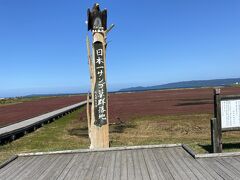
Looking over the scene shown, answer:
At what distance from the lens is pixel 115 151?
33.4 ft

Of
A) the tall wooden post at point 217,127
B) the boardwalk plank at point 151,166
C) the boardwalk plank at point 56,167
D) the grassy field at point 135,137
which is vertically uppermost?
the tall wooden post at point 217,127

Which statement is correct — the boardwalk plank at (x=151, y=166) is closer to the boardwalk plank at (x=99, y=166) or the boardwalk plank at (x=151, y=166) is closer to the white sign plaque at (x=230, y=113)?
the boardwalk plank at (x=99, y=166)

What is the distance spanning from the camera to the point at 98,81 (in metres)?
11.9

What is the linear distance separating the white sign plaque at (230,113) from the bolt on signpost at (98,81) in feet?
11.6

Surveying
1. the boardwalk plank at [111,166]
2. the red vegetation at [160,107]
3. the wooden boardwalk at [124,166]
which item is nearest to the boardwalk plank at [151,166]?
the wooden boardwalk at [124,166]

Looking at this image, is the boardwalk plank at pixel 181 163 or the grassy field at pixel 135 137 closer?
the boardwalk plank at pixel 181 163

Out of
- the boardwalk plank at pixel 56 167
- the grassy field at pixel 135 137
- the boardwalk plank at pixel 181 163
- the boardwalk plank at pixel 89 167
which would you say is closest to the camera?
the boardwalk plank at pixel 181 163

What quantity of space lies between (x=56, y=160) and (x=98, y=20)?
455cm

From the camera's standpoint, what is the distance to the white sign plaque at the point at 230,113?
10109mm

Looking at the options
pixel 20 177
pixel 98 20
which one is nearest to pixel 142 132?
pixel 98 20

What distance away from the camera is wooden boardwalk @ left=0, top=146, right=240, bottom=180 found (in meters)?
7.51

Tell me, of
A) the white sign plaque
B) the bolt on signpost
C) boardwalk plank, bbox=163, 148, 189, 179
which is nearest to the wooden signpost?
the white sign plaque

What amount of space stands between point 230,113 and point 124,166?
3392 millimetres

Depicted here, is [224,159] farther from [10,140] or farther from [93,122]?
[10,140]
